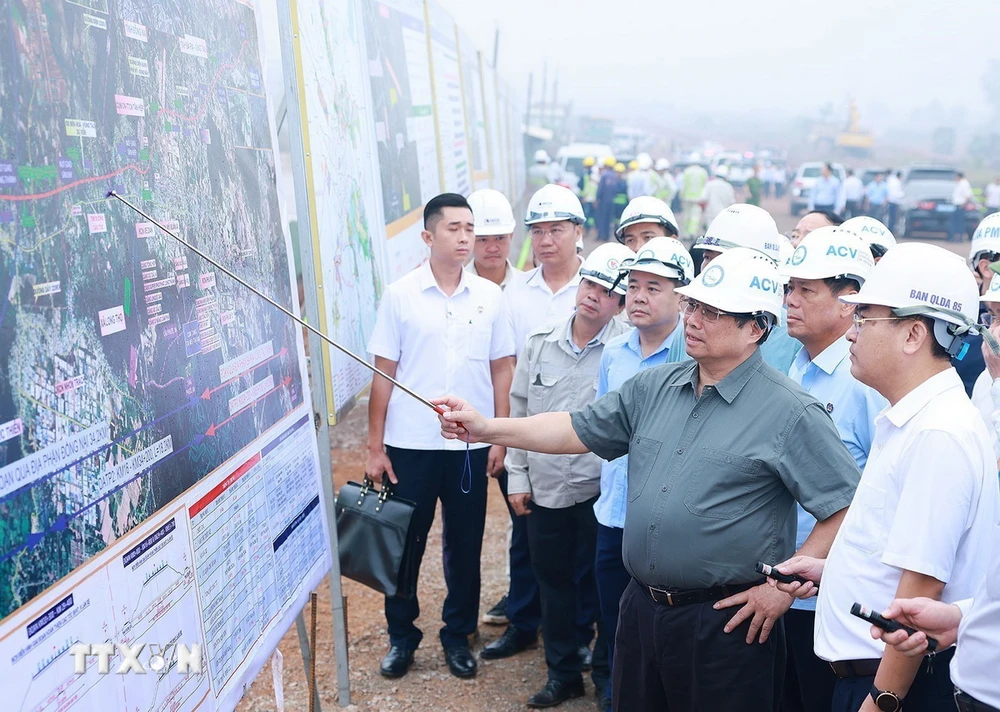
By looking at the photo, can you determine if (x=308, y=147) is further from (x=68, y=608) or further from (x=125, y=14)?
(x=68, y=608)

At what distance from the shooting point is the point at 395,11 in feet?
20.8

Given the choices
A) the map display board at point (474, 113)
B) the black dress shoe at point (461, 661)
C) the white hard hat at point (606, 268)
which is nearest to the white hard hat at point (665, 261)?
the white hard hat at point (606, 268)

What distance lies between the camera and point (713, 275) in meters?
3.02

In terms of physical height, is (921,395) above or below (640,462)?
above

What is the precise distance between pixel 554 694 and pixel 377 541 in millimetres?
1050

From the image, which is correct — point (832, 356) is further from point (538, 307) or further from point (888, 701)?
point (538, 307)

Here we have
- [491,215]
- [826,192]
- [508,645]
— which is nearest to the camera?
[508,645]

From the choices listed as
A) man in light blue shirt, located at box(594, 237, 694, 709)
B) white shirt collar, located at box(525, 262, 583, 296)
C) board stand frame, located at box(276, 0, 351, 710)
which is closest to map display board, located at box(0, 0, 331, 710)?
board stand frame, located at box(276, 0, 351, 710)

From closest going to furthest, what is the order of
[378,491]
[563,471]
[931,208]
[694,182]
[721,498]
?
[721,498], [563,471], [378,491], [694,182], [931,208]

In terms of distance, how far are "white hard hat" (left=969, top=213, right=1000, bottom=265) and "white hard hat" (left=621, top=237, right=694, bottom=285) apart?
1557 mm

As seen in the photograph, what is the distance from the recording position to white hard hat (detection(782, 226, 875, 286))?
3432 mm

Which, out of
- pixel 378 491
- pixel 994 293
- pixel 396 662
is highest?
pixel 994 293

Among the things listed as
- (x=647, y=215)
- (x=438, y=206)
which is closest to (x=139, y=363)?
(x=438, y=206)

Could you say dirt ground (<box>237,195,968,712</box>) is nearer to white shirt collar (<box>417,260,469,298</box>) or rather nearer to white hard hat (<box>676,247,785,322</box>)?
white shirt collar (<box>417,260,469,298</box>)
